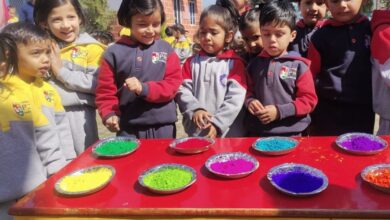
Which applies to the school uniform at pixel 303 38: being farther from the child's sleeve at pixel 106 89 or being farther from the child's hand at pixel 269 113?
the child's sleeve at pixel 106 89

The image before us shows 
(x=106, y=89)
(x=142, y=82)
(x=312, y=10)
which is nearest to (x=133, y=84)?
(x=142, y=82)

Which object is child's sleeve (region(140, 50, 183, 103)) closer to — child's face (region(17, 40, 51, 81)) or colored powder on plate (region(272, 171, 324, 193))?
child's face (region(17, 40, 51, 81))

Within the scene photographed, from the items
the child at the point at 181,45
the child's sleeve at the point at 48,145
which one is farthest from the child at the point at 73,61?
the child at the point at 181,45

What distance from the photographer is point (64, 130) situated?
2.03 metres

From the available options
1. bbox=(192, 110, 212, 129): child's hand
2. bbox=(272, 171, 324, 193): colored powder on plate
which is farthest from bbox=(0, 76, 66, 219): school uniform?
bbox=(272, 171, 324, 193): colored powder on plate

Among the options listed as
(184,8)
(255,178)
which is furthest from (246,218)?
(184,8)

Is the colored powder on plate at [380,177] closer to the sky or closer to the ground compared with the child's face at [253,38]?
closer to the ground

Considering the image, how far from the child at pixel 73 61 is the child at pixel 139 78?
0.16m

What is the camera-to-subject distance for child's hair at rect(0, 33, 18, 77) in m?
1.71

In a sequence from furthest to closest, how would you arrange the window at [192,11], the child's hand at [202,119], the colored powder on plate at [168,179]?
the window at [192,11] < the child's hand at [202,119] < the colored powder on plate at [168,179]

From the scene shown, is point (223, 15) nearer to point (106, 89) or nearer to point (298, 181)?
point (106, 89)

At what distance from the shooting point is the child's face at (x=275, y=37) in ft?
6.25

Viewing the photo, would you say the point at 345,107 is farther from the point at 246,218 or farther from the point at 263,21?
the point at 246,218

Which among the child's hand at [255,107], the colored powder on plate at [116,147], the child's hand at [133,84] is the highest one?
the child's hand at [133,84]
